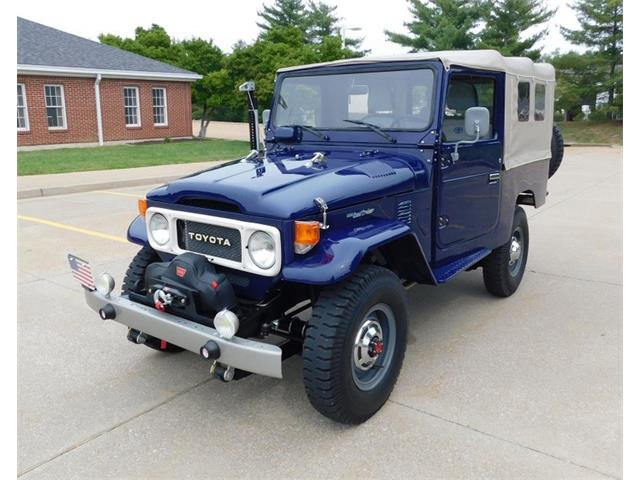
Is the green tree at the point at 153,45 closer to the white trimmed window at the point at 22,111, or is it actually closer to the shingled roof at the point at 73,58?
the shingled roof at the point at 73,58

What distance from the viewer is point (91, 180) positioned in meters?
12.7

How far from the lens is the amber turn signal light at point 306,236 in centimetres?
301

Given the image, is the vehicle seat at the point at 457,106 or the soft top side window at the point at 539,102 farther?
the soft top side window at the point at 539,102

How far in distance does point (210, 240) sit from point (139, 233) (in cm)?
79

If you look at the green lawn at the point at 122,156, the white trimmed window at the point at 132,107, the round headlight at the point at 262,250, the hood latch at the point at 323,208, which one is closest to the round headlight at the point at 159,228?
the round headlight at the point at 262,250

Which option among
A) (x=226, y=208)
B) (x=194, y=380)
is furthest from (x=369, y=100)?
(x=194, y=380)

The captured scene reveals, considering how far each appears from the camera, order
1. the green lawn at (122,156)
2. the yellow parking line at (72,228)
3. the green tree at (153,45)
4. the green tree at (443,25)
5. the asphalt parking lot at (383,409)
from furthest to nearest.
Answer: the green tree at (443,25)
the green tree at (153,45)
the green lawn at (122,156)
the yellow parking line at (72,228)
the asphalt parking lot at (383,409)

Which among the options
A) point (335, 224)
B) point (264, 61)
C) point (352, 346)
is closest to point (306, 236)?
point (335, 224)

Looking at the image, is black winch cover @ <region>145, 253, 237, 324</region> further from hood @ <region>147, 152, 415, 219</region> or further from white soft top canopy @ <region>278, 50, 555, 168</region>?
white soft top canopy @ <region>278, 50, 555, 168</region>

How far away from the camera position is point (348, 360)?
307 centimetres

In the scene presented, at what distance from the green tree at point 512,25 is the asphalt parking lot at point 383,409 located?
29446 millimetres

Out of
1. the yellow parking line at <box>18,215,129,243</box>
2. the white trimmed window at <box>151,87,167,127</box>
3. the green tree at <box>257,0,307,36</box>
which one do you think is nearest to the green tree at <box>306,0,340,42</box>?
the green tree at <box>257,0,307,36</box>

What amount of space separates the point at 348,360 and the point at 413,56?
7.32ft

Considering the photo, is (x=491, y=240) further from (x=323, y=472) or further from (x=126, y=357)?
(x=126, y=357)
